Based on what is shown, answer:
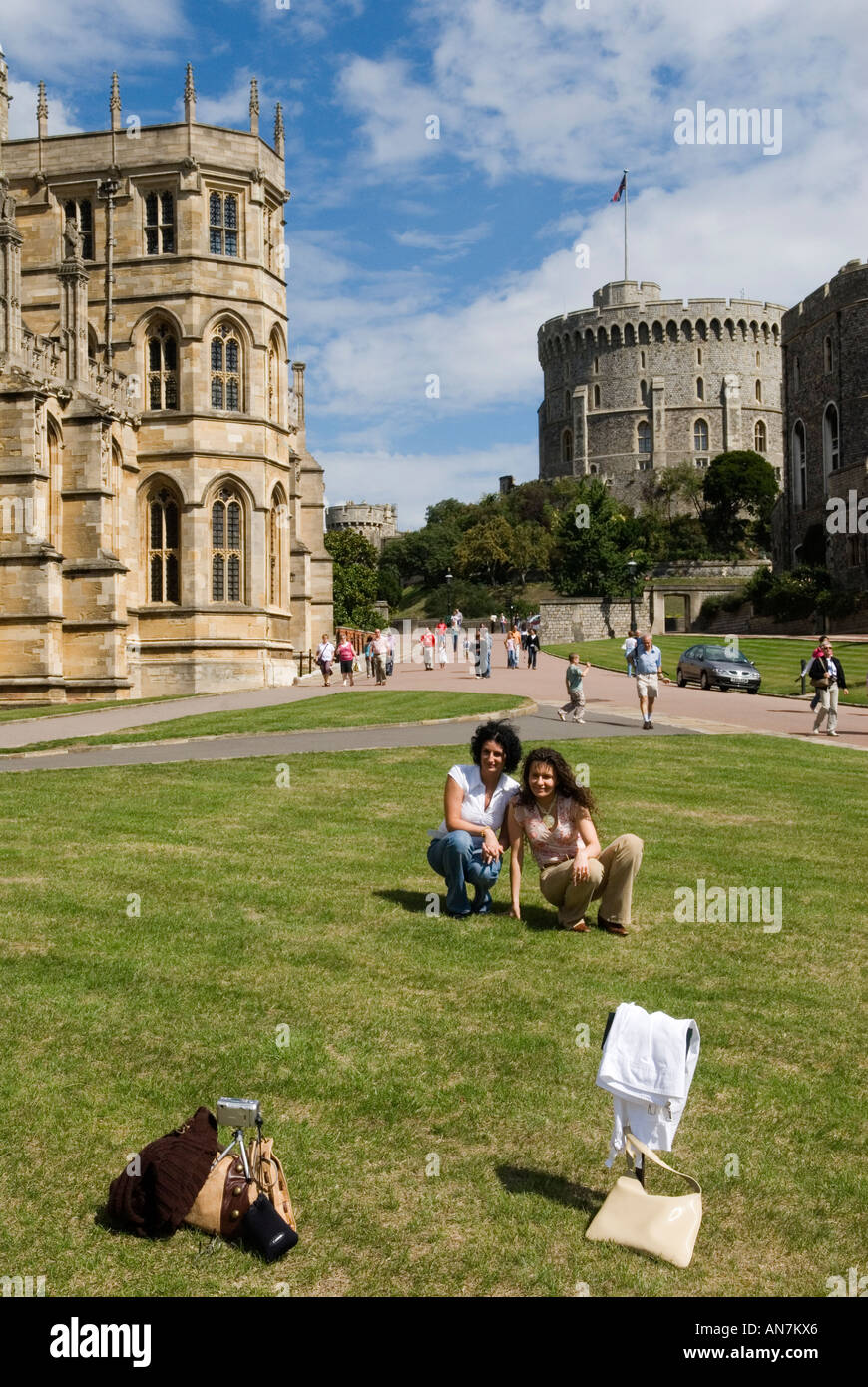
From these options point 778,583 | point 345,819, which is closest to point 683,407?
point 778,583

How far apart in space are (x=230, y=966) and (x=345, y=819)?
532 centimetres

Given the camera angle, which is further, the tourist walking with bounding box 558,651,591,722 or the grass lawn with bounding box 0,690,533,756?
the tourist walking with bounding box 558,651,591,722

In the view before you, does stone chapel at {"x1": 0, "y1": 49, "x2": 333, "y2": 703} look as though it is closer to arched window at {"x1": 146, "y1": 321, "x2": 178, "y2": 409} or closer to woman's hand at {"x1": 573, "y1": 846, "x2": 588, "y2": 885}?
arched window at {"x1": 146, "y1": 321, "x2": 178, "y2": 409}

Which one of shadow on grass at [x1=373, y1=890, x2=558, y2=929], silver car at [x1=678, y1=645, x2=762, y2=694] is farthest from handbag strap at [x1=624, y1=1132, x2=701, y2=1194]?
silver car at [x1=678, y1=645, x2=762, y2=694]

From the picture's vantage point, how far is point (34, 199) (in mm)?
40156

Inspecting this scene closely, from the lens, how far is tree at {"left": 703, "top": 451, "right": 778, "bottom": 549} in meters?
105

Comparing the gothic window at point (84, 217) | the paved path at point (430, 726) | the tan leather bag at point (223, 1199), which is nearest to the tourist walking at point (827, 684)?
the paved path at point (430, 726)

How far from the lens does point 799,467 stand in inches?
3125

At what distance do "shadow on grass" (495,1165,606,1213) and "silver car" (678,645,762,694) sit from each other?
32828 mm

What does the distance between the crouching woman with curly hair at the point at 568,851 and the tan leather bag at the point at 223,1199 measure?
13.1ft

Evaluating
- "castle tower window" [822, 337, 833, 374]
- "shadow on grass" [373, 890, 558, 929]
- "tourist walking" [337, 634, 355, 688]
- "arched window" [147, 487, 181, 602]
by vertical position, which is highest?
"castle tower window" [822, 337, 833, 374]

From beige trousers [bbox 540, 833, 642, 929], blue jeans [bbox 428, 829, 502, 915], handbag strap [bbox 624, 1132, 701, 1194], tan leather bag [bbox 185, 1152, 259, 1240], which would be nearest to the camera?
tan leather bag [bbox 185, 1152, 259, 1240]

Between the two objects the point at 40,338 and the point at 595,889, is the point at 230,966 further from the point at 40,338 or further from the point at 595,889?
the point at 40,338

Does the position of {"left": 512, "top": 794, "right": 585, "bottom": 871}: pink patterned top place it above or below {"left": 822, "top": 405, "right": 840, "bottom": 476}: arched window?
below
